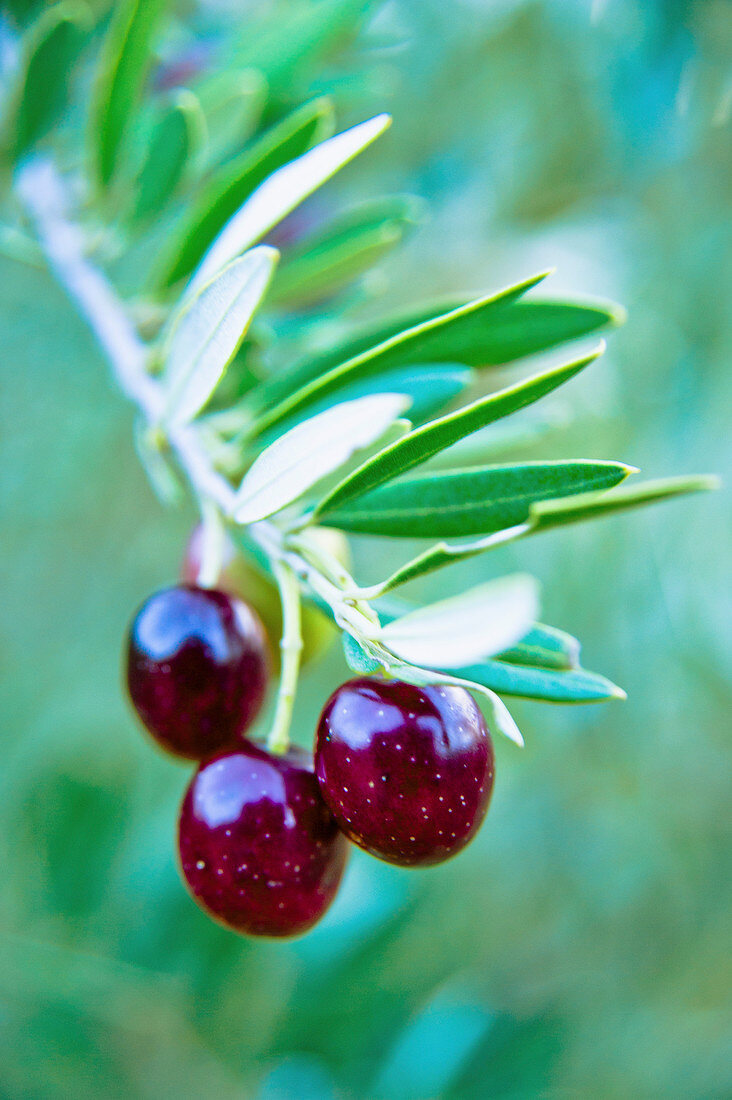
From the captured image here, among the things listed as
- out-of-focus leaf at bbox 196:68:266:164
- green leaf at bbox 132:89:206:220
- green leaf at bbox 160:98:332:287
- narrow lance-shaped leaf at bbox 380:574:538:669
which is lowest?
narrow lance-shaped leaf at bbox 380:574:538:669

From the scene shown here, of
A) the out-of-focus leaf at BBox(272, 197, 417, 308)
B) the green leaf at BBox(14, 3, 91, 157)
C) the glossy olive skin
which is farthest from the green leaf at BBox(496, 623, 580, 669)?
the green leaf at BBox(14, 3, 91, 157)

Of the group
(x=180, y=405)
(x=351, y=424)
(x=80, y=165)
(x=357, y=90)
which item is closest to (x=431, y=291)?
(x=357, y=90)

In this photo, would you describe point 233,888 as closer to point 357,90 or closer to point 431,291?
point 357,90

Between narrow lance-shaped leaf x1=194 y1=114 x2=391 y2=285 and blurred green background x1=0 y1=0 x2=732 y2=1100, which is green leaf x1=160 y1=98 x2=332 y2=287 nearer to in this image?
narrow lance-shaped leaf x1=194 y1=114 x2=391 y2=285

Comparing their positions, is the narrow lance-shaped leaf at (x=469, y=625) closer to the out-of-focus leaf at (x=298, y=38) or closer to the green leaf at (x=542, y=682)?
the green leaf at (x=542, y=682)

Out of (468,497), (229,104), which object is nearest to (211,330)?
(468,497)
